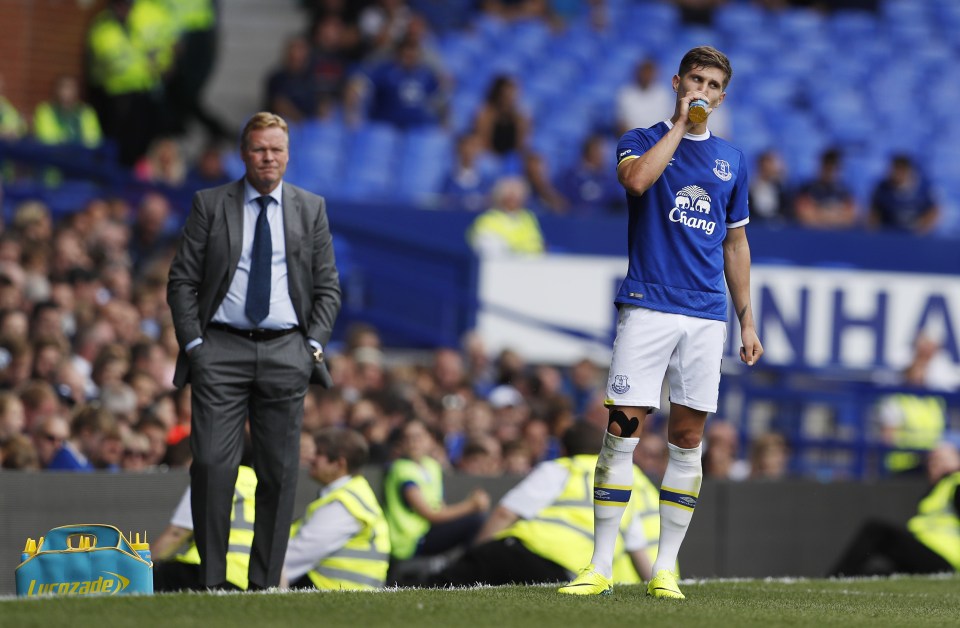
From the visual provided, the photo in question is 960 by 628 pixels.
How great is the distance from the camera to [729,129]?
18141 mm

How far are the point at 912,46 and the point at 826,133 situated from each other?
231 cm

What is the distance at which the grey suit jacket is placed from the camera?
674cm

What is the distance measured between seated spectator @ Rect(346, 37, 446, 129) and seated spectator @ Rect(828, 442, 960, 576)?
7.35 m

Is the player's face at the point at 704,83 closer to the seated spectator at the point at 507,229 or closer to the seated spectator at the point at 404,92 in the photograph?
the seated spectator at the point at 507,229

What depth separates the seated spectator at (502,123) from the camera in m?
17.0

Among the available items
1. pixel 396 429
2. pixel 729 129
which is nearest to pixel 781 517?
pixel 396 429

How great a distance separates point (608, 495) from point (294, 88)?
11.2 meters

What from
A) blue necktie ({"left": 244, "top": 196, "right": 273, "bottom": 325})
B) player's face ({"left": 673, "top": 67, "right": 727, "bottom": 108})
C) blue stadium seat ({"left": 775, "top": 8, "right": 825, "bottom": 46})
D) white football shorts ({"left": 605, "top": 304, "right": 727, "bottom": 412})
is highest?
blue stadium seat ({"left": 775, "top": 8, "right": 825, "bottom": 46})

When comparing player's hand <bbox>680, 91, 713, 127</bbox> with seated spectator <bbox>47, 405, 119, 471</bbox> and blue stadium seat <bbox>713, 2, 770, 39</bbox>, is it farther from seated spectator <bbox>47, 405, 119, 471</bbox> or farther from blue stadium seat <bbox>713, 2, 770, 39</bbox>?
blue stadium seat <bbox>713, 2, 770, 39</bbox>

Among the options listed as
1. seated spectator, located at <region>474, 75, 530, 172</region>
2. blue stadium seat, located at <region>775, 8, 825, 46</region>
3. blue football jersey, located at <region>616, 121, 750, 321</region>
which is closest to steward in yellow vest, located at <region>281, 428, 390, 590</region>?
blue football jersey, located at <region>616, 121, 750, 321</region>

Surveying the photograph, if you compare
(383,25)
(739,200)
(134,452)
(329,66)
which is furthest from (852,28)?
(739,200)

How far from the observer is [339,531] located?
793 centimetres

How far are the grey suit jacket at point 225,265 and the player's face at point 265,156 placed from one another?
0.10 meters

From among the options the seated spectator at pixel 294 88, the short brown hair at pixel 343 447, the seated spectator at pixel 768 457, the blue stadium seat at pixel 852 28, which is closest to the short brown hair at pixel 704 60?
the short brown hair at pixel 343 447
